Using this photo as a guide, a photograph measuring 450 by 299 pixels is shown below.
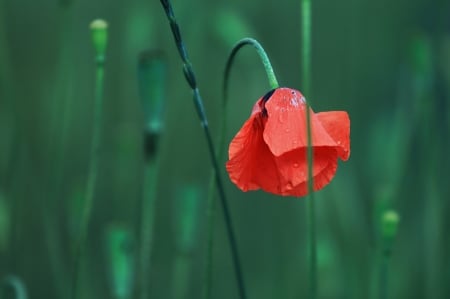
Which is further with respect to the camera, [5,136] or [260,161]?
[5,136]

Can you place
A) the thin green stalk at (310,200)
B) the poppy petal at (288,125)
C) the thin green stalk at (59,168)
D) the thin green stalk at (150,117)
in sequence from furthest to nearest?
the thin green stalk at (59,168)
the thin green stalk at (150,117)
the poppy petal at (288,125)
the thin green stalk at (310,200)

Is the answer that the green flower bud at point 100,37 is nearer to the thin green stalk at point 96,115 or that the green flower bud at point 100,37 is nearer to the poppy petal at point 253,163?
the thin green stalk at point 96,115

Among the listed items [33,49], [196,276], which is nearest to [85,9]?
[33,49]

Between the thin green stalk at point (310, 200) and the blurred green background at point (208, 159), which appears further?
the blurred green background at point (208, 159)

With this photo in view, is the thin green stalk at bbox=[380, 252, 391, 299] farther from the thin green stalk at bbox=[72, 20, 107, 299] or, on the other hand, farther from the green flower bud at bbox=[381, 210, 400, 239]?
the thin green stalk at bbox=[72, 20, 107, 299]

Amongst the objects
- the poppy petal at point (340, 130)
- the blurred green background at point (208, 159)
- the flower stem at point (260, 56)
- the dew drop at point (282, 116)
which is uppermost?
the flower stem at point (260, 56)

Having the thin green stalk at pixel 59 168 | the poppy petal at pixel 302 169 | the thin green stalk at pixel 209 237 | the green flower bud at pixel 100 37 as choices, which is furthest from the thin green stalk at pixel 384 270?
the thin green stalk at pixel 59 168

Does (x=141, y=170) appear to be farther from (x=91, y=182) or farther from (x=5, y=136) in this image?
(x=91, y=182)
